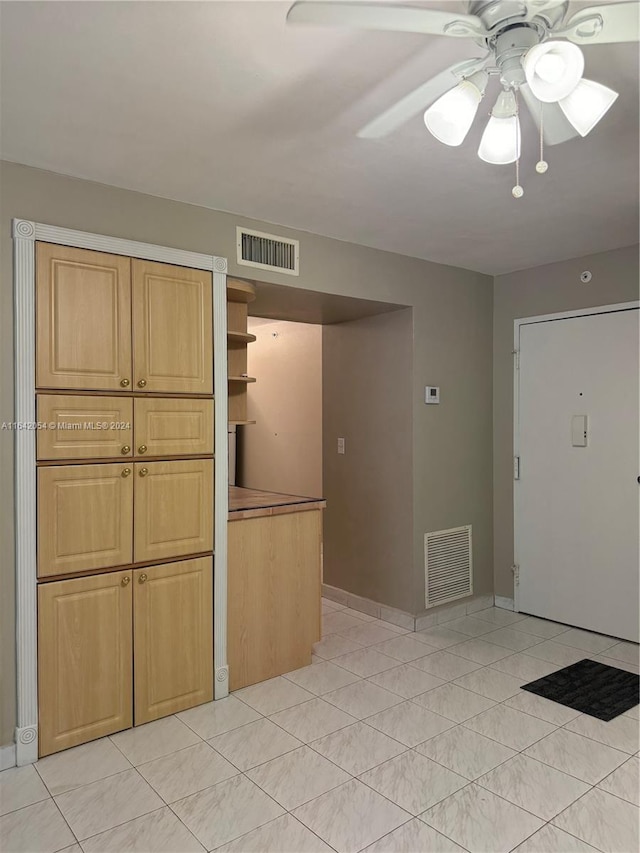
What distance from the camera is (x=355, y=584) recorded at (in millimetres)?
4473

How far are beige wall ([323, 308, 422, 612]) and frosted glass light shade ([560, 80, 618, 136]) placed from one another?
2.45 meters

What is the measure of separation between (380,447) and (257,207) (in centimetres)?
189

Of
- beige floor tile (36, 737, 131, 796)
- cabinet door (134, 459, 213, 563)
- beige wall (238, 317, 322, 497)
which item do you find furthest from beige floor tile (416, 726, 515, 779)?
beige wall (238, 317, 322, 497)

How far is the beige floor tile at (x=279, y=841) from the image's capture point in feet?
6.40

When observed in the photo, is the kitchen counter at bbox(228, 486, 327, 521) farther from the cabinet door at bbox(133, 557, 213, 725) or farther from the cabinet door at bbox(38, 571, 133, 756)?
the cabinet door at bbox(38, 571, 133, 756)

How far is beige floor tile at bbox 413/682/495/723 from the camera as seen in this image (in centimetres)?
285

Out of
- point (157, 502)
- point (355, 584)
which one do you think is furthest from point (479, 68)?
point (355, 584)

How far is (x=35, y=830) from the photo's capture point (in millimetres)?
2061

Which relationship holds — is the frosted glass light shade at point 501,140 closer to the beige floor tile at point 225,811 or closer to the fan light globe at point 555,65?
the fan light globe at point 555,65

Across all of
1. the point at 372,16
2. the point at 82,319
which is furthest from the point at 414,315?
the point at 372,16

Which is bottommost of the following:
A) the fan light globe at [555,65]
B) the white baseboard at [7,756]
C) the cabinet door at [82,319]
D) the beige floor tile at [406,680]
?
the beige floor tile at [406,680]

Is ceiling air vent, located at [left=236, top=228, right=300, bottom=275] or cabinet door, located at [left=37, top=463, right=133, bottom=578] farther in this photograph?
ceiling air vent, located at [left=236, top=228, right=300, bottom=275]

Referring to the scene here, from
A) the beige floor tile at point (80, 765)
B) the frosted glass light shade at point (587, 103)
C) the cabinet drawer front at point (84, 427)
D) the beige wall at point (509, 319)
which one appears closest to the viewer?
the frosted glass light shade at point (587, 103)

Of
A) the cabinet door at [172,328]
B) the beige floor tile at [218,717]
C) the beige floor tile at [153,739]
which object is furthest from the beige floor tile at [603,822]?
the cabinet door at [172,328]
